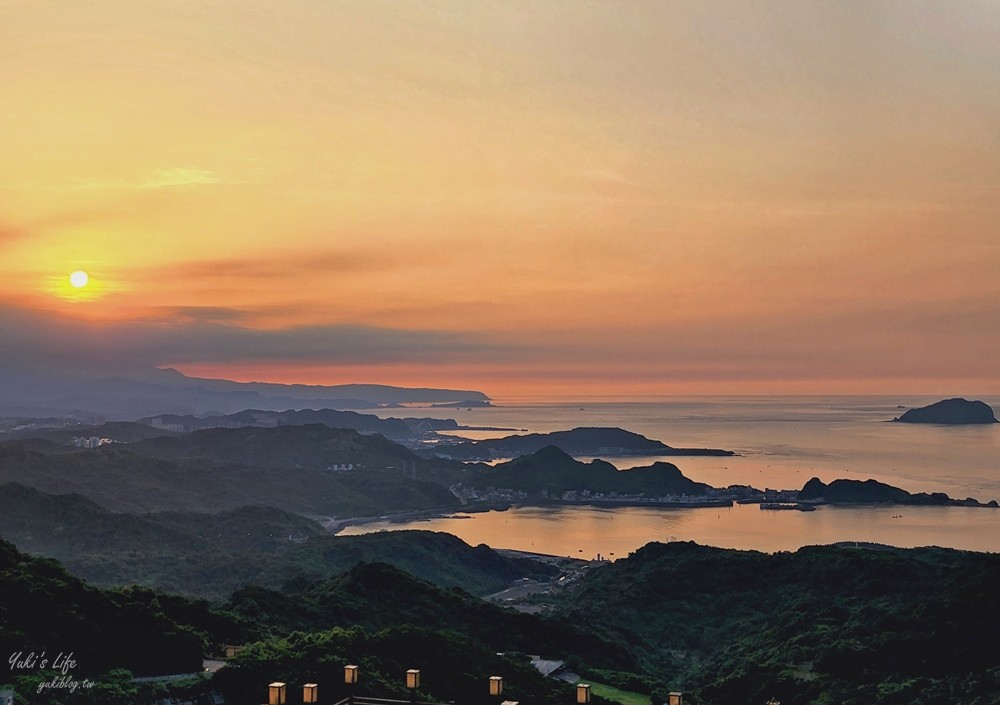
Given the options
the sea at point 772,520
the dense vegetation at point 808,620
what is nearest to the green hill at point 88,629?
the dense vegetation at point 808,620

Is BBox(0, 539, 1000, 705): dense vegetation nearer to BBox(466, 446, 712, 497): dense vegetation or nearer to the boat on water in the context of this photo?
the boat on water

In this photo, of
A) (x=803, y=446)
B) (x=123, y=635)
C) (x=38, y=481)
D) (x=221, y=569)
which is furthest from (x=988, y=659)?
(x=803, y=446)

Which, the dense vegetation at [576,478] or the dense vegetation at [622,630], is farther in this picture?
the dense vegetation at [576,478]

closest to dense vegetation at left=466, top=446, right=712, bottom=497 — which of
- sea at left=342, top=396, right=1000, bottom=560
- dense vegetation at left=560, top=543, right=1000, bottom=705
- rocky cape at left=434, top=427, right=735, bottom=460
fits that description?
sea at left=342, top=396, right=1000, bottom=560

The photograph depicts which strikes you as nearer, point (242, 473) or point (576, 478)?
point (242, 473)

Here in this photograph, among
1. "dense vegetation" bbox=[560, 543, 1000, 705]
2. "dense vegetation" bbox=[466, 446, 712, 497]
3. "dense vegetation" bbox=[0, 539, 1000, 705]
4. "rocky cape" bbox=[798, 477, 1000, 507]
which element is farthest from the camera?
"dense vegetation" bbox=[466, 446, 712, 497]

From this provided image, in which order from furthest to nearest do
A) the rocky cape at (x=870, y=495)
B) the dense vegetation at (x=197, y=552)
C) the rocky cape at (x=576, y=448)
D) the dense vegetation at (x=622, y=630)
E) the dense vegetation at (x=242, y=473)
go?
the rocky cape at (x=576, y=448)
the rocky cape at (x=870, y=495)
the dense vegetation at (x=242, y=473)
the dense vegetation at (x=197, y=552)
the dense vegetation at (x=622, y=630)

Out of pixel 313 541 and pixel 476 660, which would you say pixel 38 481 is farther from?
pixel 476 660

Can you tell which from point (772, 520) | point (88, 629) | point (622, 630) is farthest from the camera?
point (772, 520)

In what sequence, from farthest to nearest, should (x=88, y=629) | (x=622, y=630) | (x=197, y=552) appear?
(x=197, y=552) → (x=622, y=630) → (x=88, y=629)

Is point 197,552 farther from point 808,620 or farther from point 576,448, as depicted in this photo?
point 576,448

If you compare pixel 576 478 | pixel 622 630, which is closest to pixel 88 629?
pixel 622 630

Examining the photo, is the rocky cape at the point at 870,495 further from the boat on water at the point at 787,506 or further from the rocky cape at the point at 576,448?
the rocky cape at the point at 576,448
